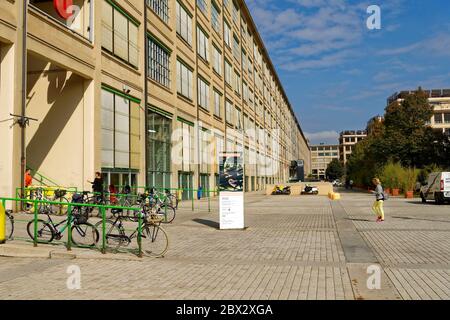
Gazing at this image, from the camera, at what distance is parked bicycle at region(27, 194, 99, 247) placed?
1020 centimetres

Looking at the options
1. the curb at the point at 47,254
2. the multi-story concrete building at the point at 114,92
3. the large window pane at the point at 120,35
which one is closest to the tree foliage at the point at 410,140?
the multi-story concrete building at the point at 114,92

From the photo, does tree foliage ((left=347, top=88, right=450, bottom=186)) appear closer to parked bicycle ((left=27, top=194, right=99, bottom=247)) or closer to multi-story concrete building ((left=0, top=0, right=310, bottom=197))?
multi-story concrete building ((left=0, top=0, right=310, bottom=197))

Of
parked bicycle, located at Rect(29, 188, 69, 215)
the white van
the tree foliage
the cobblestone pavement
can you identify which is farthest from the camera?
the tree foliage

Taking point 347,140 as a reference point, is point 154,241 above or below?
below

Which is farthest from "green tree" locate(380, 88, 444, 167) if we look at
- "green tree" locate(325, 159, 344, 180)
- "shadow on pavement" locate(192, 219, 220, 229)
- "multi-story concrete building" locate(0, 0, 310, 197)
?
"green tree" locate(325, 159, 344, 180)

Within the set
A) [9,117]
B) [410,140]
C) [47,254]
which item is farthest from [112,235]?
[410,140]

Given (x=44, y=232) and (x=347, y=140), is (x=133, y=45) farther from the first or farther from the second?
(x=347, y=140)

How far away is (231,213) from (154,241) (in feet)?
16.1

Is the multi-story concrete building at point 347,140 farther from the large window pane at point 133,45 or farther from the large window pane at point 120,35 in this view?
the large window pane at point 120,35

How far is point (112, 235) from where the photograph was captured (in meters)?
10.1

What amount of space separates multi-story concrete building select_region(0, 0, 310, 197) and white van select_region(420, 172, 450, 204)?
13596 mm
